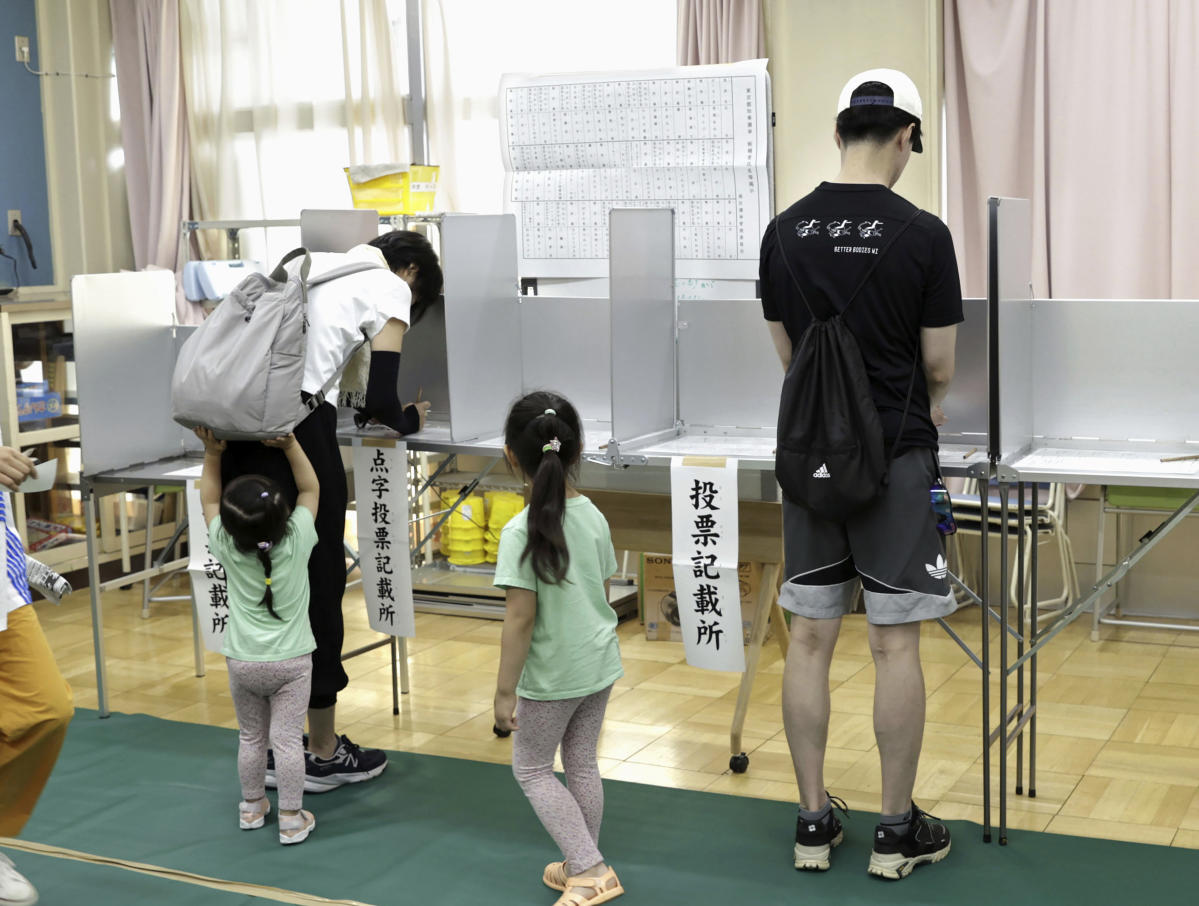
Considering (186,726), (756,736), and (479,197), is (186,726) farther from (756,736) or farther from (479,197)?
(479,197)

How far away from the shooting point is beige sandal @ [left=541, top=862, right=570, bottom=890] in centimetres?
251

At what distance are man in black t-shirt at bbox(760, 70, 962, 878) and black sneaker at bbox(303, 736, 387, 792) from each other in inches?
42.5

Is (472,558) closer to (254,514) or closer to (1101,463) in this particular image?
(254,514)

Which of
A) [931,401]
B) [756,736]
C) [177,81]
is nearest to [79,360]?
[756,736]

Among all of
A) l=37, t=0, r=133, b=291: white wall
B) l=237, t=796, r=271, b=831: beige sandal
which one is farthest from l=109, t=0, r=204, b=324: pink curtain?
l=237, t=796, r=271, b=831: beige sandal

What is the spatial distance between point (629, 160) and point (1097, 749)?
6.41ft

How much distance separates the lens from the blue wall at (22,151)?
208 inches

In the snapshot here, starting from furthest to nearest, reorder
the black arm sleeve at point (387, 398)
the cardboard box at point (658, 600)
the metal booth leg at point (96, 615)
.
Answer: the cardboard box at point (658, 600) → the metal booth leg at point (96, 615) → the black arm sleeve at point (387, 398)

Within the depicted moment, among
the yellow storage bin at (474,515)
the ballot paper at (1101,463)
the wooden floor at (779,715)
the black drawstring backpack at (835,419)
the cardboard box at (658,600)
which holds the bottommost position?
the wooden floor at (779,715)

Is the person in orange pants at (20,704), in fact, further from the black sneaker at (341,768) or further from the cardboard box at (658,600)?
the cardboard box at (658,600)

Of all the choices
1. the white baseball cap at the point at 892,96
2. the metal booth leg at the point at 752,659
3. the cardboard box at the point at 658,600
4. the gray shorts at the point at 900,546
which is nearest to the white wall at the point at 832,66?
the cardboard box at the point at 658,600

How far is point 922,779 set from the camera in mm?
3047

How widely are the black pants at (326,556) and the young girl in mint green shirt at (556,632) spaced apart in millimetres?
684

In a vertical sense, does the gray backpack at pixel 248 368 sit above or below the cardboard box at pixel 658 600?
above
